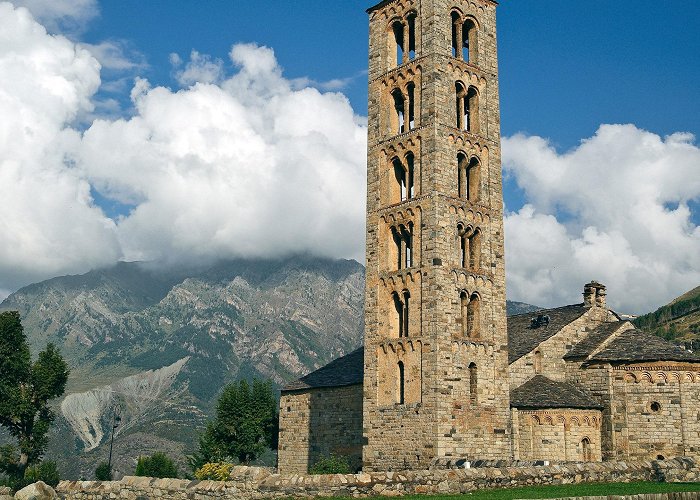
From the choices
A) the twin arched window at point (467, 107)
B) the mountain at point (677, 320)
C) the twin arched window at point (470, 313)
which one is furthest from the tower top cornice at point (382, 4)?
the mountain at point (677, 320)

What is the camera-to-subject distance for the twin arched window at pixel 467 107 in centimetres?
4169

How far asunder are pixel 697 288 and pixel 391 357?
11980cm

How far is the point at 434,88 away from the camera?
131 ft

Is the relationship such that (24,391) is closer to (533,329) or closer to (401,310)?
(401,310)

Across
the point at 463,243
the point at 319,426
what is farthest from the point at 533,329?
the point at 319,426

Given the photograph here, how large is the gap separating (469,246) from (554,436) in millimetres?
10481

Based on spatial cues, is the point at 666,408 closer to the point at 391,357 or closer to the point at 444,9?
the point at 391,357

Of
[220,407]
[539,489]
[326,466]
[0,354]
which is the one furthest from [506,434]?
[0,354]

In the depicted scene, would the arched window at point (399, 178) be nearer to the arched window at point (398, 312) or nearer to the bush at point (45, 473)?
the arched window at point (398, 312)

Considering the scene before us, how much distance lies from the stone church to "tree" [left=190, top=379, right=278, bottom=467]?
15292 millimetres

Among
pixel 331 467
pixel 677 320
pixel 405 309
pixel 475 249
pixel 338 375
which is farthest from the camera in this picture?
pixel 677 320

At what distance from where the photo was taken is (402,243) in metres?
40.8

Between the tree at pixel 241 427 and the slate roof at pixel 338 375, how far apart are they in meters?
8.33

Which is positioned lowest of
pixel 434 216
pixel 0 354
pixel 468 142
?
pixel 0 354
